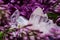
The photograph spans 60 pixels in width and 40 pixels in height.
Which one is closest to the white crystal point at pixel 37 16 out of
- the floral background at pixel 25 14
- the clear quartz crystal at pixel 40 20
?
the clear quartz crystal at pixel 40 20

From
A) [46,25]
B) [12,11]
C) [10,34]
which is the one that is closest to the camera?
[10,34]

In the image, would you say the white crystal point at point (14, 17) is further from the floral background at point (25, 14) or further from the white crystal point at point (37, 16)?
the white crystal point at point (37, 16)

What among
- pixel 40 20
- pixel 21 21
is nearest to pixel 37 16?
pixel 40 20

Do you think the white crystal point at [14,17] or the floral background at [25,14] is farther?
the white crystal point at [14,17]

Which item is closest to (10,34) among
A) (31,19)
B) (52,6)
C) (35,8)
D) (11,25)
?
(11,25)

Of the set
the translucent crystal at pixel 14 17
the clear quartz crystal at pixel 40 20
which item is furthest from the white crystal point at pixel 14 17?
the clear quartz crystal at pixel 40 20

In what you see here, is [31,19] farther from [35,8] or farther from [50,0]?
[50,0]

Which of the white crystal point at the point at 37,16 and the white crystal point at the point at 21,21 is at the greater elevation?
the white crystal point at the point at 37,16

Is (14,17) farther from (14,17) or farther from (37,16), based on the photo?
(37,16)

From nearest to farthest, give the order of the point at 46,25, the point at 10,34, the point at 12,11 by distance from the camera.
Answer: the point at 10,34 → the point at 46,25 → the point at 12,11
